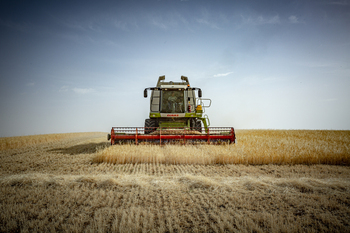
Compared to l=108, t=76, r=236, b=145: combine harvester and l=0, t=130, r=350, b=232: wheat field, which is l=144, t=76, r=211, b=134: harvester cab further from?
l=0, t=130, r=350, b=232: wheat field

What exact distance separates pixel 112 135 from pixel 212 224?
6142 mm

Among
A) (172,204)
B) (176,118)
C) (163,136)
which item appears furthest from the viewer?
(176,118)

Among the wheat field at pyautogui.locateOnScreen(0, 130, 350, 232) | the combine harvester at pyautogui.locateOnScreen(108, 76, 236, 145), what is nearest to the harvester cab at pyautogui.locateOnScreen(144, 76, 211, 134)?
the combine harvester at pyautogui.locateOnScreen(108, 76, 236, 145)

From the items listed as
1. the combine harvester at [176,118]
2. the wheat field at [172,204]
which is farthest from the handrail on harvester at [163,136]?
the wheat field at [172,204]

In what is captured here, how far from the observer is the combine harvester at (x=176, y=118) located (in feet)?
25.8

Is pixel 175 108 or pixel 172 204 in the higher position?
pixel 175 108

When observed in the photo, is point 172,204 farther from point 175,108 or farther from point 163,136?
point 175,108

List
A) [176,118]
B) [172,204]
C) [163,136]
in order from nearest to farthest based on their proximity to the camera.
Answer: [172,204]
[163,136]
[176,118]

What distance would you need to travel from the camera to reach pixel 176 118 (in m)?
9.67

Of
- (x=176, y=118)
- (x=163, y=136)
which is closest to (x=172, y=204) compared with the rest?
(x=163, y=136)

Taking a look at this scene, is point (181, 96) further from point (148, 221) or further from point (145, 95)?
point (148, 221)

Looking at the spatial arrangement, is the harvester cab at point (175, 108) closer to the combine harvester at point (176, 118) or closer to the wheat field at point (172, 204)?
the combine harvester at point (176, 118)

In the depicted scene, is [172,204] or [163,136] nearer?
[172,204]

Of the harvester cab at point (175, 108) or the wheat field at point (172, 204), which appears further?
the harvester cab at point (175, 108)
